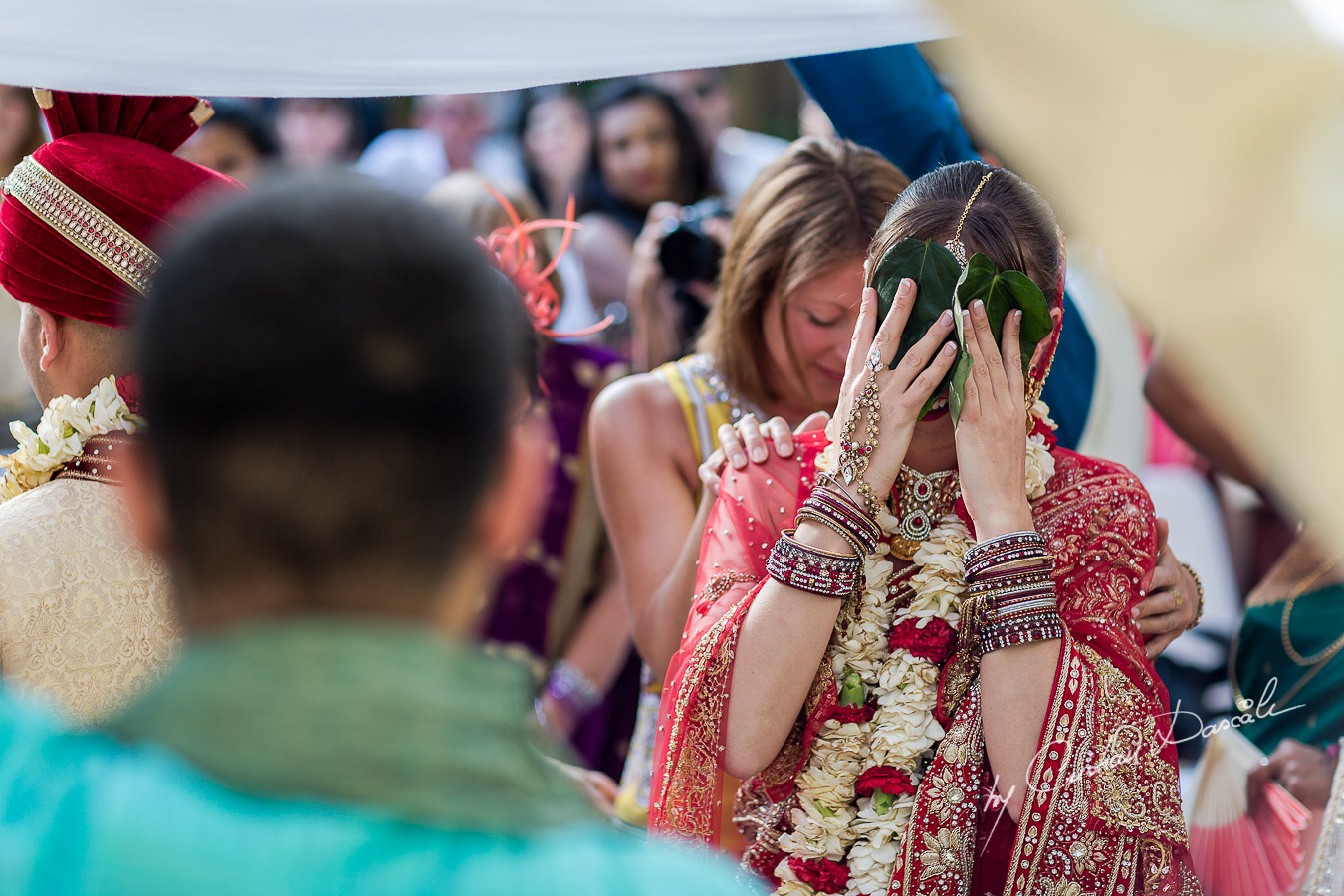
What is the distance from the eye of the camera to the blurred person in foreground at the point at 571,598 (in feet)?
11.6

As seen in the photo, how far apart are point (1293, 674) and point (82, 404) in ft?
7.70

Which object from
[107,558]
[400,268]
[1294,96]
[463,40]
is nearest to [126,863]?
[400,268]

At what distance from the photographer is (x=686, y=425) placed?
2.68m

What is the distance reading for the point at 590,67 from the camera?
2.23 metres

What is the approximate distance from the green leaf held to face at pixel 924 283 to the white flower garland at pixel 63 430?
115cm

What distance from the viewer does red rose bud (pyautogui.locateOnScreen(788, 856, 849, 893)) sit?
5.86 feet

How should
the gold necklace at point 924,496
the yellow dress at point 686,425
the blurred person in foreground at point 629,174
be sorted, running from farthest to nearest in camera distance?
the blurred person in foreground at point 629,174, the yellow dress at point 686,425, the gold necklace at point 924,496

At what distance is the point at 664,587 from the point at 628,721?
1.21 m

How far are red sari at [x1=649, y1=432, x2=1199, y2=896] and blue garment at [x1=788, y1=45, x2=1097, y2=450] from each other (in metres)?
0.95

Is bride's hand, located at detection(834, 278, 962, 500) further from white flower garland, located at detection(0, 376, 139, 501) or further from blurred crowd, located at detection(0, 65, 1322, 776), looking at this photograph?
white flower garland, located at detection(0, 376, 139, 501)

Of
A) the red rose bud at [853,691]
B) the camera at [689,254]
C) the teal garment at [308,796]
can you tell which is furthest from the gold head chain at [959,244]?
the camera at [689,254]

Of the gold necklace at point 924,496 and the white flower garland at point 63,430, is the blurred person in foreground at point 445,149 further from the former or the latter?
the gold necklace at point 924,496

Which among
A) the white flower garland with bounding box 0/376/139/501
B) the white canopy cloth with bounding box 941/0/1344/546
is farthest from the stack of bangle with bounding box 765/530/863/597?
the white flower garland with bounding box 0/376/139/501

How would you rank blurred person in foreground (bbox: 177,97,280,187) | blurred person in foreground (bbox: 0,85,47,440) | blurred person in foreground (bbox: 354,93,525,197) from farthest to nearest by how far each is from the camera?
blurred person in foreground (bbox: 354,93,525,197) → blurred person in foreground (bbox: 177,97,280,187) → blurred person in foreground (bbox: 0,85,47,440)
